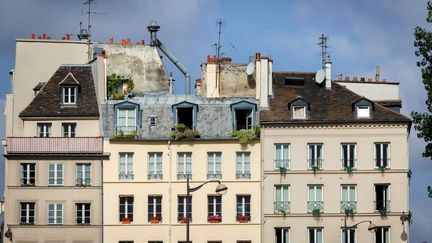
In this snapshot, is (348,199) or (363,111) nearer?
(348,199)

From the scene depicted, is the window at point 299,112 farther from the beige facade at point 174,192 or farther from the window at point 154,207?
the window at point 154,207

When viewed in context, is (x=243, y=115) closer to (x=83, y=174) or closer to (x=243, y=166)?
(x=243, y=166)

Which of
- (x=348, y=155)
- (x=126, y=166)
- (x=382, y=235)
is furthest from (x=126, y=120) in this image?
(x=382, y=235)

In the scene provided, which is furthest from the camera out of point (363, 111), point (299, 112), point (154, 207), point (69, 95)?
point (69, 95)

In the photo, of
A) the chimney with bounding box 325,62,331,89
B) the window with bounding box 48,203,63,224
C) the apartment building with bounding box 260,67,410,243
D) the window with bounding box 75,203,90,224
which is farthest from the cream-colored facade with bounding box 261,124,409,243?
the window with bounding box 48,203,63,224

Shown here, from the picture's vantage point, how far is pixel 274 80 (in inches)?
3816

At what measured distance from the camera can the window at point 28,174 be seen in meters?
91.9

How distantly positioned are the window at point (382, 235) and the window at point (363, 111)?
711cm

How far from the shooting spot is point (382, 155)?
9175cm

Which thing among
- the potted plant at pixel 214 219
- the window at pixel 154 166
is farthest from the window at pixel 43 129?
the potted plant at pixel 214 219

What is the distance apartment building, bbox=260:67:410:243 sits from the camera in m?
91.0

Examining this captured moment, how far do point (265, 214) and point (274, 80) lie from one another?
10.2 meters

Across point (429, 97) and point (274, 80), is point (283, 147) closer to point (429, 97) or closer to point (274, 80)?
point (274, 80)

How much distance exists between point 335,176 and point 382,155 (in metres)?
3.16
